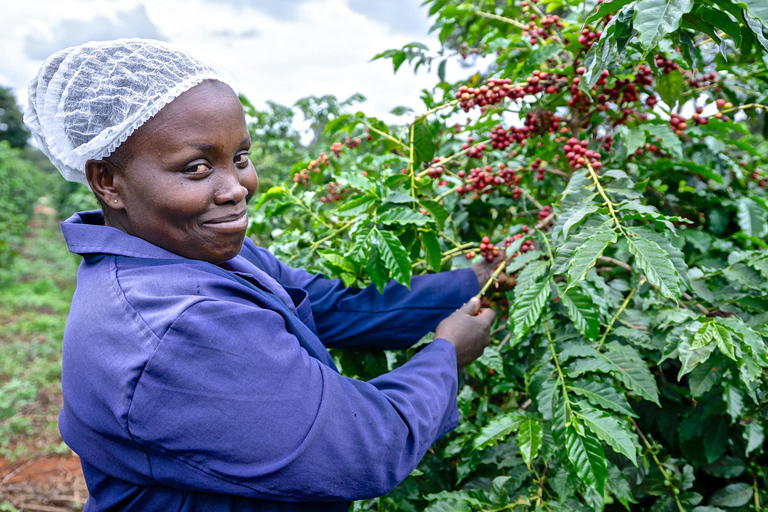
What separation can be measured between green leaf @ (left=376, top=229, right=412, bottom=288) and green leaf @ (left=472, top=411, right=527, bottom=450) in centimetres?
45

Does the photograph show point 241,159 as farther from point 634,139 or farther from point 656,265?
point 634,139

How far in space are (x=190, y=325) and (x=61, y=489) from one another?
363 cm

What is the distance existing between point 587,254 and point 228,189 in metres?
0.80

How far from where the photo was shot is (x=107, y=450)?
1.09 meters

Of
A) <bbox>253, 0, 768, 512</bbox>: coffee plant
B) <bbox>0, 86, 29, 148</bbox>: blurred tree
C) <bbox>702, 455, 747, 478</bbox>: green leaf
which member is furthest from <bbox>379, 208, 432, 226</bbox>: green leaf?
<bbox>0, 86, 29, 148</bbox>: blurred tree

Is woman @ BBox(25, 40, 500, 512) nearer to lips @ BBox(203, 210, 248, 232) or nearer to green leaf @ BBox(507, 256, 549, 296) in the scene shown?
lips @ BBox(203, 210, 248, 232)

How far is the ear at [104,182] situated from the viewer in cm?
112

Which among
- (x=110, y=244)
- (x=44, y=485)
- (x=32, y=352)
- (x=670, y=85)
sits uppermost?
(x=670, y=85)

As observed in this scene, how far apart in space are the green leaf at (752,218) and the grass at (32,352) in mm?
4913

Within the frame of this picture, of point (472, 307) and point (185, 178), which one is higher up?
point (185, 178)

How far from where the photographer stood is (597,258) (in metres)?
1.24

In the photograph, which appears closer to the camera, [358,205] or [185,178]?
[185,178]

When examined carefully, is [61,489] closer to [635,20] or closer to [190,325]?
[190,325]

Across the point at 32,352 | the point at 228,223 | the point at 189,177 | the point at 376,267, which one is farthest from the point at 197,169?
the point at 32,352
